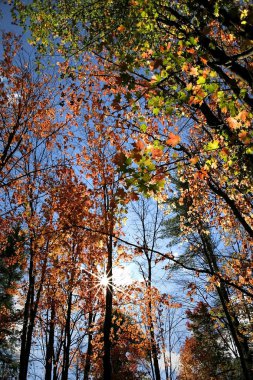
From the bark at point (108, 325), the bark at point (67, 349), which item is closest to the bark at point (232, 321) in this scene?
the bark at point (108, 325)

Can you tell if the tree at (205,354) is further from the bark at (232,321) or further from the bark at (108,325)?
the bark at (108,325)

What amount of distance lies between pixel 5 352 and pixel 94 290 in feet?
54.8

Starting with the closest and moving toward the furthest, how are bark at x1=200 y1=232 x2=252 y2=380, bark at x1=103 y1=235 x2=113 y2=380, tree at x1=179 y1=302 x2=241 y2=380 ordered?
bark at x1=103 y1=235 x2=113 y2=380, bark at x1=200 y1=232 x2=252 y2=380, tree at x1=179 y1=302 x2=241 y2=380

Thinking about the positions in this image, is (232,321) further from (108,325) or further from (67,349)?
(67,349)

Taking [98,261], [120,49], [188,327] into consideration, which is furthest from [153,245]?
[188,327]

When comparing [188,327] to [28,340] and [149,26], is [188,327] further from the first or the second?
[149,26]

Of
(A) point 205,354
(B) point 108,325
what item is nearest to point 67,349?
(B) point 108,325

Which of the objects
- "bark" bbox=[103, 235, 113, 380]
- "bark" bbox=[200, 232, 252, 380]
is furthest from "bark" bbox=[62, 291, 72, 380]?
"bark" bbox=[200, 232, 252, 380]

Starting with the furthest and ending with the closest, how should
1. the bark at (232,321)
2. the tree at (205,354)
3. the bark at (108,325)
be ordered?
the tree at (205,354) → the bark at (232,321) → the bark at (108,325)

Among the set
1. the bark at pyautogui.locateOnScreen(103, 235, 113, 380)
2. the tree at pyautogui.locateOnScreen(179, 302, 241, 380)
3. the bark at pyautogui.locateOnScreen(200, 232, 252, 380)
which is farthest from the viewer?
the tree at pyautogui.locateOnScreen(179, 302, 241, 380)

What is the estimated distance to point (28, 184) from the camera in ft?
38.9

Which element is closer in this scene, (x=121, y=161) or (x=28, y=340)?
(x=121, y=161)

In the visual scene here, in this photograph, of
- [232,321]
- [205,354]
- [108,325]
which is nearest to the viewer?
[108,325]

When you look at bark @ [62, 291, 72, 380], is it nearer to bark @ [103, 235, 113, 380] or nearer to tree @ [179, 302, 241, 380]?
bark @ [103, 235, 113, 380]
